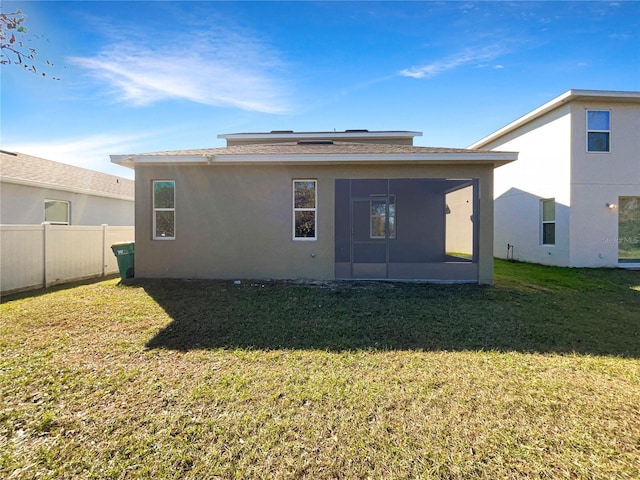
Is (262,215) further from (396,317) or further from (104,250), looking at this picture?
(104,250)

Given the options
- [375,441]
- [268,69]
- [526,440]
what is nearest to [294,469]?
[375,441]

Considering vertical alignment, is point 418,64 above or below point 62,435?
above

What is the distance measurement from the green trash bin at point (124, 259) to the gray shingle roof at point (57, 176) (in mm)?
5218

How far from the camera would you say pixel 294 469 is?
6.77 ft

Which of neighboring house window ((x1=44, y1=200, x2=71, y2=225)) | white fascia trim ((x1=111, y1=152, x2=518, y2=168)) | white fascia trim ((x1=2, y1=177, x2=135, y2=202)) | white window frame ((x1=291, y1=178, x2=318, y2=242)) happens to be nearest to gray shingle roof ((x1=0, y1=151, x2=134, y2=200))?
white fascia trim ((x1=2, y1=177, x2=135, y2=202))

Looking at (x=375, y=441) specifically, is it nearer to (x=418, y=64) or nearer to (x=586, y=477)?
(x=586, y=477)

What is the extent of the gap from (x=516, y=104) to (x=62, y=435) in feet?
54.0

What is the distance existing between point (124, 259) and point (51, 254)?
1.69 metres

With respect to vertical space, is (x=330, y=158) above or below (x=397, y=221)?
above

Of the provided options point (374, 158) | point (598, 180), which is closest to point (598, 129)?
point (598, 180)

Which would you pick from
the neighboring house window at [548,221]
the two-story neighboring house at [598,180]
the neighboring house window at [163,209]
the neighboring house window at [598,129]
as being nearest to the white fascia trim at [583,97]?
the two-story neighboring house at [598,180]

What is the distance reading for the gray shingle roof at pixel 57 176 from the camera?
10.5 metres

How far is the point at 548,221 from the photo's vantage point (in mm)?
11633

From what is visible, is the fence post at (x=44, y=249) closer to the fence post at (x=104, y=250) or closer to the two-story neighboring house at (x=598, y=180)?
the fence post at (x=104, y=250)
